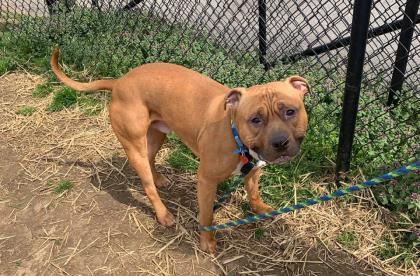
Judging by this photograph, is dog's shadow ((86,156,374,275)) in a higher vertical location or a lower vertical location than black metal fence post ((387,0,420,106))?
lower

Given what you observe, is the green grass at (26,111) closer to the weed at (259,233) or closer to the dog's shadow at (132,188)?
the dog's shadow at (132,188)

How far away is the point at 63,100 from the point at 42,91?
41cm

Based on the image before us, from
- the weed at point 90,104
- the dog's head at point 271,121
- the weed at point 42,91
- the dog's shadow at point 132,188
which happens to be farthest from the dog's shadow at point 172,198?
the weed at point 42,91

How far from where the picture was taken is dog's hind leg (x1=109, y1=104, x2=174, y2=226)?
3.62 m

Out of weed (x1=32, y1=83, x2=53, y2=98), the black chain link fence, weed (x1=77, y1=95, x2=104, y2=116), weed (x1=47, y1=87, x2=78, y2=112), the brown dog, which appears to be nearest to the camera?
the brown dog

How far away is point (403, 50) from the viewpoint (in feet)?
14.1

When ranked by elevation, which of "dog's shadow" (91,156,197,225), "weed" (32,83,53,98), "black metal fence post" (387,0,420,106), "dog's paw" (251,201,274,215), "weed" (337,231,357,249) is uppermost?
"black metal fence post" (387,0,420,106)

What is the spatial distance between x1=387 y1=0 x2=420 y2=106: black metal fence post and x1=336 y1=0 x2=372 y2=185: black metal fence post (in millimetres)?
807

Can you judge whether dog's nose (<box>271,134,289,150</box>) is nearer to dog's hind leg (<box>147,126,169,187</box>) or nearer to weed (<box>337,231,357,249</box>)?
weed (<box>337,231,357,249</box>)

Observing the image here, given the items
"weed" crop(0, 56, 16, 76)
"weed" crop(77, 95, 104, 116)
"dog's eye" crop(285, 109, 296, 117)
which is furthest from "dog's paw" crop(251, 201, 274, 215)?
"weed" crop(0, 56, 16, 76)

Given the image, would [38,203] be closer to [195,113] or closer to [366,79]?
[195,113]

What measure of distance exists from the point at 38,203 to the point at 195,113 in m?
1.71

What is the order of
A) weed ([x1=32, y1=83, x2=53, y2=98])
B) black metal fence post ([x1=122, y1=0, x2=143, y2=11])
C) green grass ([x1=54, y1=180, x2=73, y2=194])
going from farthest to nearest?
black metal fence post ([x1=122, y1=0, x2=143, y2=11]) < weed ([x1=32, y1=83, x2=53, y2=98]) < green grass ([x1=54, y1=180, x2=73, y2=194])

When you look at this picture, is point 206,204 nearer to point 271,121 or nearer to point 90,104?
point 271,121
